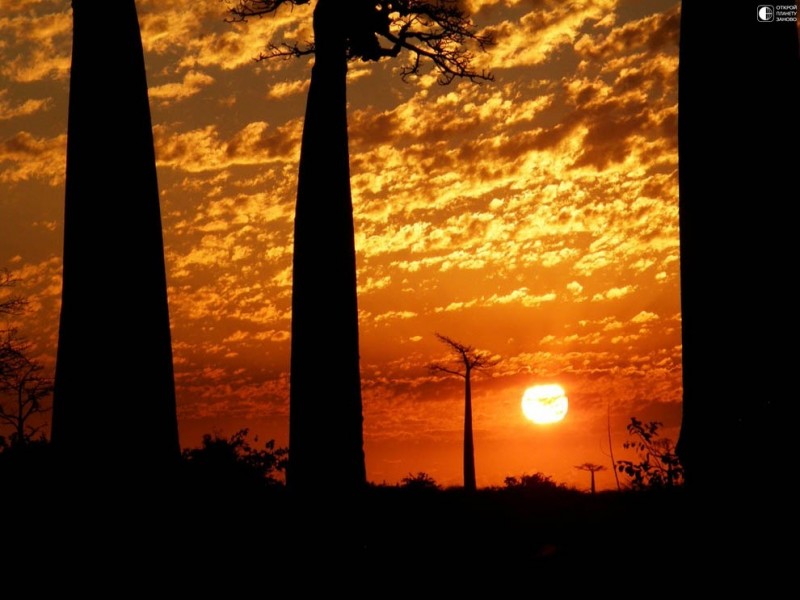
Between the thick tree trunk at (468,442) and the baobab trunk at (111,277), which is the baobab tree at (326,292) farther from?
the thick tree trunk at (468,442)

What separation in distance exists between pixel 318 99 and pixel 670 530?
238 inches

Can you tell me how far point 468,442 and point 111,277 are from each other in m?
19.2

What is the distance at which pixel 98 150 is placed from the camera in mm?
6926

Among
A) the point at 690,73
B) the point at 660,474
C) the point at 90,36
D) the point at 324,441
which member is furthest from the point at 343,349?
the point at 690,73

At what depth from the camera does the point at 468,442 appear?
25.2m

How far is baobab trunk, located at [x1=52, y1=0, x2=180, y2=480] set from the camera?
21.9ft

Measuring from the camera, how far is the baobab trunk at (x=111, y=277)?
21.9 feet

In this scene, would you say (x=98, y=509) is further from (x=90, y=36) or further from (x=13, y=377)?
(x=13, y=377)

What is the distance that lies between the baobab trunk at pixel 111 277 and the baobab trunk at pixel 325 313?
3.14 m
